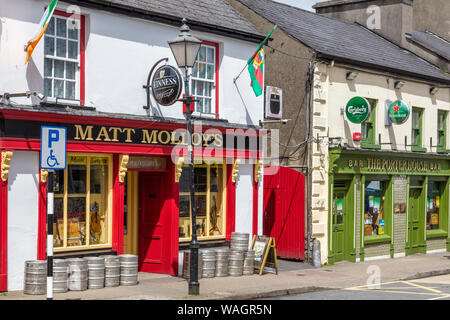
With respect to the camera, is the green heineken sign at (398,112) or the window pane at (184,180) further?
the green heineken sign at (398,112)

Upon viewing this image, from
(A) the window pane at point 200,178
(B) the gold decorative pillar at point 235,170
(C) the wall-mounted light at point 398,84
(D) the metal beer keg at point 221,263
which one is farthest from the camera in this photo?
(C) the wall-mounted light at point 398,84

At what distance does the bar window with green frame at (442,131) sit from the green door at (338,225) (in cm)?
585

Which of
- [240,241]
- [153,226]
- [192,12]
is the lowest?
[240,241]

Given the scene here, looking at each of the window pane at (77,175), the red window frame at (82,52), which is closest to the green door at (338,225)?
the window pane at (77,175)

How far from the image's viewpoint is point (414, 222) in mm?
24094

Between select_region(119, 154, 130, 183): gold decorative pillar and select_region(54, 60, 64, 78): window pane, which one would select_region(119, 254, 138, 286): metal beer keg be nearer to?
select_region(119, 154, 130, 183): gold decorative pillar

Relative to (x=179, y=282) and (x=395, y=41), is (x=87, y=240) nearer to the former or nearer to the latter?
(x=179, y=282)

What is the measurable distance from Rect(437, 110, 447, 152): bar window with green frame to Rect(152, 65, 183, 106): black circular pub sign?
1322 cm

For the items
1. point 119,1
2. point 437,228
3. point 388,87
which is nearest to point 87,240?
point 119,1

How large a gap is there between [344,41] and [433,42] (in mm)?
7298

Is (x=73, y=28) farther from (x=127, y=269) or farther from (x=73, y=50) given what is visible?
(x=127, y=269)

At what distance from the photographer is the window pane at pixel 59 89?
14.1 meters

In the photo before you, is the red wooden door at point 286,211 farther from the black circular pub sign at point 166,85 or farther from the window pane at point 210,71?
the black circular pub sign at point 166,85

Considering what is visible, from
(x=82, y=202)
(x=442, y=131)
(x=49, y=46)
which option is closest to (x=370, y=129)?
(x=442, y=131)
